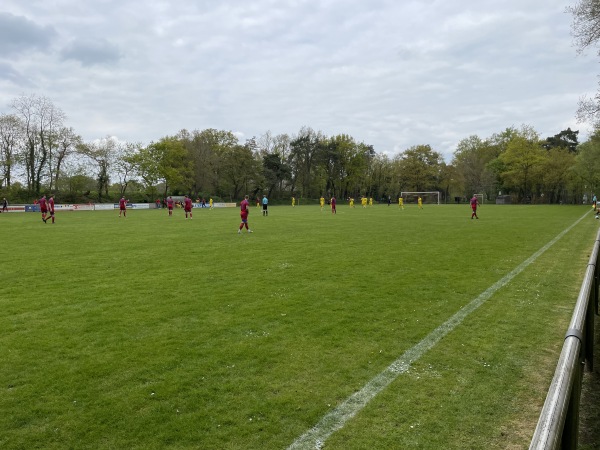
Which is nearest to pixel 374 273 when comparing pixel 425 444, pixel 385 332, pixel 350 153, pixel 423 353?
pixel 385 332

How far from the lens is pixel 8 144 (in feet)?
197

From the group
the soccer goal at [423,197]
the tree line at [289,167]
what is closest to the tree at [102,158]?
the tree line at [289,167]

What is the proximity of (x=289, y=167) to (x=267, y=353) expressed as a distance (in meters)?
83.2

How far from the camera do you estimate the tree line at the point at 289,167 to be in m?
63.0

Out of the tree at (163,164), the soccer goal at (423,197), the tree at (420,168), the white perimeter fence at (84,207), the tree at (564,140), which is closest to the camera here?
the white perimeter fence at (84,207)

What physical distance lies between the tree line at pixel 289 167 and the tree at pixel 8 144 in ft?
0.41

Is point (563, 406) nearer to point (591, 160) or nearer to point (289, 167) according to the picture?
point (591, 160)

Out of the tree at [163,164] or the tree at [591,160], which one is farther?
the tree at [163,164]

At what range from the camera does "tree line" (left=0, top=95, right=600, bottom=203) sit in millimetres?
62969

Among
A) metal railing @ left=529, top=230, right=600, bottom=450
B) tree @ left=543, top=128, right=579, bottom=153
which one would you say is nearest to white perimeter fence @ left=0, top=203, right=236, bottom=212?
metal railing @ left=529, top=230, right=600, bottom=450

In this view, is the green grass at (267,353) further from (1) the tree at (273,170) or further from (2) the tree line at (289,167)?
(1) the tree at (273,170)

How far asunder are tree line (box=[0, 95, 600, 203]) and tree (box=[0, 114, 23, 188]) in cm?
13

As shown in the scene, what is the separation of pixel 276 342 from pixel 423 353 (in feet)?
6.07

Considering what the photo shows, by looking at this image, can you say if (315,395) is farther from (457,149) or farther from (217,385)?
(457,149)
